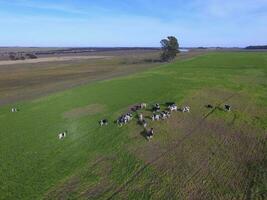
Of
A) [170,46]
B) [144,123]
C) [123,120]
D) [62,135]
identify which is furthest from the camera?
[170,46]

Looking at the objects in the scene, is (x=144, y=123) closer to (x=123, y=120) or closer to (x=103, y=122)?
(x=123, y=120)

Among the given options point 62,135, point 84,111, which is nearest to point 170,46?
point 84,111

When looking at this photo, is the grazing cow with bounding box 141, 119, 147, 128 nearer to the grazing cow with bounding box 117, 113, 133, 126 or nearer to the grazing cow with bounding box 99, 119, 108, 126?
the grazing cow with bounding box 117, 113, 133, 126

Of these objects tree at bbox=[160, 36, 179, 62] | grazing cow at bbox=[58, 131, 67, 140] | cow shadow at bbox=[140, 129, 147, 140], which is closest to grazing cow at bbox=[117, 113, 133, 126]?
cow shadow at bbox=[140, 129, 147, 140]

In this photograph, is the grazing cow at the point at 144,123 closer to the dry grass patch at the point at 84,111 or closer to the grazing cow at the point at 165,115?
the grazing cow at the point at 165,115

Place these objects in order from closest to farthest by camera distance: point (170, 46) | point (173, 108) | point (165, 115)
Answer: point (165, 115) < point (173, 108) < point (170, 46)

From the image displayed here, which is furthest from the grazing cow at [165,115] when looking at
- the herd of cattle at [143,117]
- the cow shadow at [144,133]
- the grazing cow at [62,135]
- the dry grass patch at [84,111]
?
the grazing cow at [62,135]

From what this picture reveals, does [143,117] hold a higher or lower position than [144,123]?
lower

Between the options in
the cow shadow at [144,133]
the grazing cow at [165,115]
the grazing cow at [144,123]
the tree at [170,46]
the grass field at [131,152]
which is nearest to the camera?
the grass field at [131,152]

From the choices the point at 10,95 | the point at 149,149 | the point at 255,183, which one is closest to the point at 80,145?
the point at 149,149
